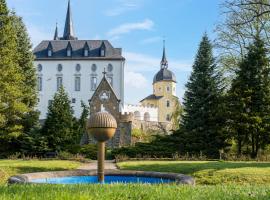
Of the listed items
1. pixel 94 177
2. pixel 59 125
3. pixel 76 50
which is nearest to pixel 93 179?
pixel 94 177

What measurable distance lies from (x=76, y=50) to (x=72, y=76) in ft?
14.4

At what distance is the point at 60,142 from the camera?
35969mm

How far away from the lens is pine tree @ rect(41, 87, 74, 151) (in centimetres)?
3584

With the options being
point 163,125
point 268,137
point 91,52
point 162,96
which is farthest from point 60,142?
point 162,96

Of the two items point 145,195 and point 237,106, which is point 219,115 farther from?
point 145,195

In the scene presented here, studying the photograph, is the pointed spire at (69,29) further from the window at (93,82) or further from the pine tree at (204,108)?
the pine tree at (204,108)

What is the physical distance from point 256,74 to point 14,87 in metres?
17.6

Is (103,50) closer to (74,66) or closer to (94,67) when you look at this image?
(94,67)

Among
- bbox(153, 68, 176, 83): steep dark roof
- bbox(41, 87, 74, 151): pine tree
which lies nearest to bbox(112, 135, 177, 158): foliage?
bbox(41, 87, 74, 151): pine tree

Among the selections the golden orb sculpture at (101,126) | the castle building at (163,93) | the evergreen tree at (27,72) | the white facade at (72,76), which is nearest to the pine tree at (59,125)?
the evergreen tree at (27,72)

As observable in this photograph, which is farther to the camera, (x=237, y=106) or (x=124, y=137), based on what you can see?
(x=124, y=137)

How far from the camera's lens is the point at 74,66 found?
72.4 meters

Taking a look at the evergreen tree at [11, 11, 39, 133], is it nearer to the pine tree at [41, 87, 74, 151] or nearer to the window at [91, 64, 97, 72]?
the pine tree at [41, 87, 74, 151]

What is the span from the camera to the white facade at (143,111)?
75438mm
